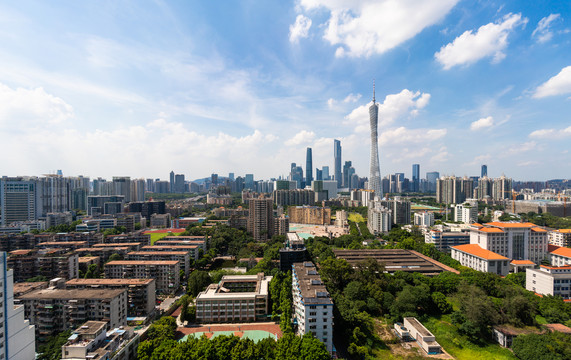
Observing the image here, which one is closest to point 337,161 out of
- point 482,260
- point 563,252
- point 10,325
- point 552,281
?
point 563,252

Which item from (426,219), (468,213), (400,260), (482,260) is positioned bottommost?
(400,260)

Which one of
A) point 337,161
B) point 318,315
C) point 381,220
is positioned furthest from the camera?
point 337,161

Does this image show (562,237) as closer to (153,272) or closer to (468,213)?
(468,213)

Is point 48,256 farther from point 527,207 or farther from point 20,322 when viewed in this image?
point 527,207

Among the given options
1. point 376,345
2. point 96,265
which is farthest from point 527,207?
point 96,265

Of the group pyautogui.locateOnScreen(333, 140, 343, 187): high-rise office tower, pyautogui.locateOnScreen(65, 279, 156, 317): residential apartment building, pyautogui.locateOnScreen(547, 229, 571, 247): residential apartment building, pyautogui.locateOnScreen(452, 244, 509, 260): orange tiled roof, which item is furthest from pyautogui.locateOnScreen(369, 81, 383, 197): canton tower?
pyautogui.locateOnScreen(333, 140, 343, 187): high-rise office tower

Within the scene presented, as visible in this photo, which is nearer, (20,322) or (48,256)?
(20,322)
